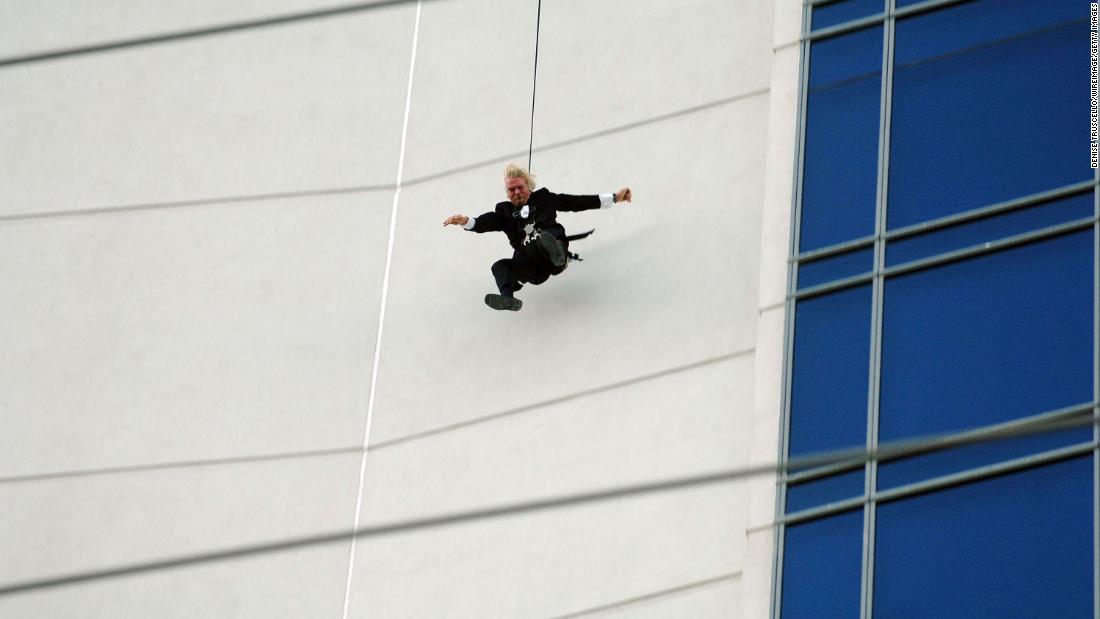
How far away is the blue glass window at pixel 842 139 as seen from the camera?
1341 centimetres

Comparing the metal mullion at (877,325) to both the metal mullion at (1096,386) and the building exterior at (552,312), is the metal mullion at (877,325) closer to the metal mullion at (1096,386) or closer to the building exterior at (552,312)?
the building exterior at (552,312)

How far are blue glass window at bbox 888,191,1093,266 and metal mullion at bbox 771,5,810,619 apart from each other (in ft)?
2.61

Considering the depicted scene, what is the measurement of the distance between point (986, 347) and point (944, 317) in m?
0.39

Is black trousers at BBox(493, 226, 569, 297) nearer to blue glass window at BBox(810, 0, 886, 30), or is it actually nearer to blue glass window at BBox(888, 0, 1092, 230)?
blue glass window at BBox(888, 0, 1092, 230)

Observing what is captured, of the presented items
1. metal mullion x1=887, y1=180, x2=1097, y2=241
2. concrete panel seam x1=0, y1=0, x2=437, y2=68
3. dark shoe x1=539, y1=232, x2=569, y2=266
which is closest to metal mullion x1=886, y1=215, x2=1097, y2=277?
metal mullion x1=887, y1=180, x2=1097, y2=241

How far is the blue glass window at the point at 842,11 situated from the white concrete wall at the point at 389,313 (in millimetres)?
285

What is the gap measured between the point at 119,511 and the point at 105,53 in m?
4.90

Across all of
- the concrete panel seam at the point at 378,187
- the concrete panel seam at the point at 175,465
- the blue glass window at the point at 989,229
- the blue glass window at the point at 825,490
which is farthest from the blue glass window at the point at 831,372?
the concrete panel seam at the point at 175,465

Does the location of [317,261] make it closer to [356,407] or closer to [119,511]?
[356,407]

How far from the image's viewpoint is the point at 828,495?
1210 cm

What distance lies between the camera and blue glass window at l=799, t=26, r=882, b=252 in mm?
13414

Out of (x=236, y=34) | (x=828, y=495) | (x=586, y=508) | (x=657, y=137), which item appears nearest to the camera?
(x=828, y=495)

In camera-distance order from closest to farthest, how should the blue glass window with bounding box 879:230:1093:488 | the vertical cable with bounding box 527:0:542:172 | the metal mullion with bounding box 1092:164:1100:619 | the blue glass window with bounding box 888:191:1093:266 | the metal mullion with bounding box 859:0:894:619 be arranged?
the metal mullion with bounding box 1092:164:1100:619
the metal mullion with bounding box 859:0:894:619
the blue glass window with bounding box 879:230:1093:488
the blue glass window with bounding box 888:191:1093:266
the vertical cable with bounding box 527:0:542:172

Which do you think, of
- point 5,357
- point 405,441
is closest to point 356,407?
point 405,441
